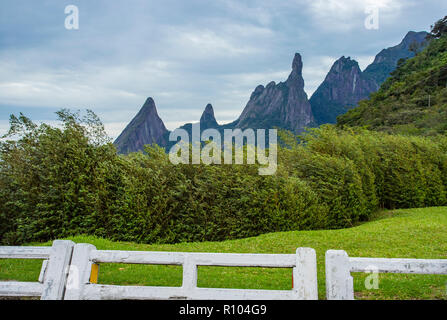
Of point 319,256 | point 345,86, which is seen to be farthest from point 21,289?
point 345,86

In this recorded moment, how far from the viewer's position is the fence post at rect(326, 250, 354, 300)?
425 cm

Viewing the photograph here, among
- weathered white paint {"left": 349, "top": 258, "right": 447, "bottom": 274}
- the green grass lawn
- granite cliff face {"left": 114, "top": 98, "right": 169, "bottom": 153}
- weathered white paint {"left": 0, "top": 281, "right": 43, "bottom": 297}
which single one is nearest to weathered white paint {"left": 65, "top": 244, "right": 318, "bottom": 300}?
weathered white paint {"left": 0, "top": 281, "right": 43, "bottom": 297}

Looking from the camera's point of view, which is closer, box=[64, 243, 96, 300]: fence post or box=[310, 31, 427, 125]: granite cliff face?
box=[64, 243, 96, 300]: fence post

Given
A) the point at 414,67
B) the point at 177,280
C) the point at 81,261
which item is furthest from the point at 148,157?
the point at 414,67

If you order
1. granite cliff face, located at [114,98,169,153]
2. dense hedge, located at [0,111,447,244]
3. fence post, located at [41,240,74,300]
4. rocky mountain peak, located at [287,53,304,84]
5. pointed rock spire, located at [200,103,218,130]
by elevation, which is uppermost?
rocky mountain peak, located at [287,53,304,84]

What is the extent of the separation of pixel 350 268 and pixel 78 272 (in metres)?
3.37

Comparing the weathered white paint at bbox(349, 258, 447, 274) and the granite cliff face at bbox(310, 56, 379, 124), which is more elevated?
the granite cliff face at bbox(310, 56, 379, 124)

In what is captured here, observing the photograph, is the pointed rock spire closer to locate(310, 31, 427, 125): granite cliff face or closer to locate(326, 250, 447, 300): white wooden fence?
locate(310, 31, 427, 125): granite cliff face

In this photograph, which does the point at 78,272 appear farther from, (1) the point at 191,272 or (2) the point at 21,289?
(1) the point at 191,272

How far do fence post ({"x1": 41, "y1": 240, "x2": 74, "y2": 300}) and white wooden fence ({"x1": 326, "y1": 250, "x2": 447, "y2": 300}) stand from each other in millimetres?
3279

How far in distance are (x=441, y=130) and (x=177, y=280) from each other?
34571mm

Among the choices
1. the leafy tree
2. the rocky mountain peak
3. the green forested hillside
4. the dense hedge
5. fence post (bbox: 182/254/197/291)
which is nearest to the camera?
fence post (bbox: 182/254/197/291)

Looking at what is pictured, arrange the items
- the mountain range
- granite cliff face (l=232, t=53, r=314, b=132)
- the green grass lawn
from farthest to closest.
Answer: granite cliff face (l=232, t=53, r=314, b=132)
the mountain range
the green grass lawn

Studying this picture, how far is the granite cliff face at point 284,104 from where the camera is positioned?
10881 centimetres
